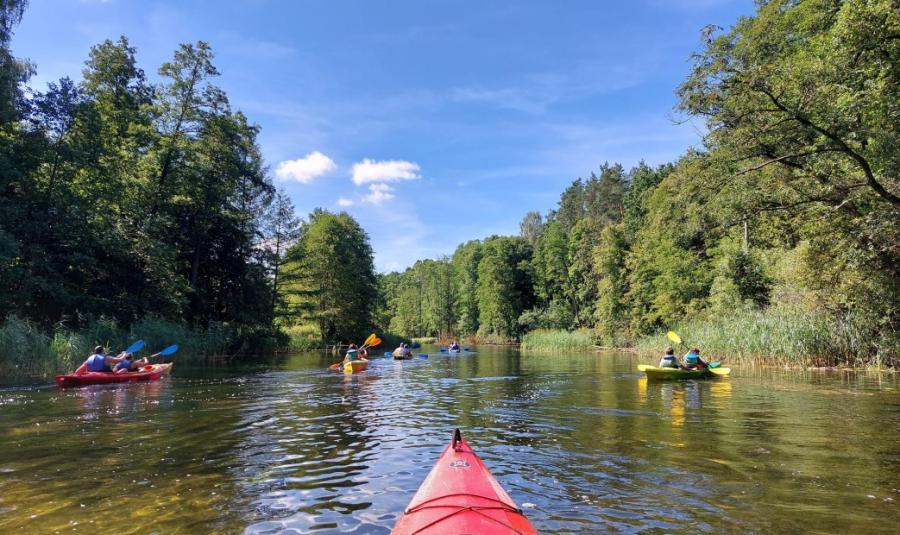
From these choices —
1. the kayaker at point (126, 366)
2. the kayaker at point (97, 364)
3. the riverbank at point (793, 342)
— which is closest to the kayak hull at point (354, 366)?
the kayaker at point (126, 366)

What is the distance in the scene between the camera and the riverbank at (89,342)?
49.7ft

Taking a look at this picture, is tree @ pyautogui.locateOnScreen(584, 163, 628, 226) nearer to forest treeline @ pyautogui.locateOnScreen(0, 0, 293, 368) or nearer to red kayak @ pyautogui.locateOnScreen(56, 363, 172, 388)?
forest treeline @ pyautogui.locateOnScreen(0, 0, 293, 368)

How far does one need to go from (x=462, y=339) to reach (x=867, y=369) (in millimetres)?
57484

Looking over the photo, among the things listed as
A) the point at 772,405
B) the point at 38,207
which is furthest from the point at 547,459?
the point at 38,207

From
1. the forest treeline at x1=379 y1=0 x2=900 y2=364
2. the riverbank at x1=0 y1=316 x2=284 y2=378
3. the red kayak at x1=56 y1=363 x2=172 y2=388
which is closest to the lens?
the forest treeline at x1=379 y1=0 x2=900 y2=364

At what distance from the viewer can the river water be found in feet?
15.7

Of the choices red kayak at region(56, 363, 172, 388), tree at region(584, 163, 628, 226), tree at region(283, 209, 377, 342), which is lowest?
red kayak at region(56, 363, 172, 388)

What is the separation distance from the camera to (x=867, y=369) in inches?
683

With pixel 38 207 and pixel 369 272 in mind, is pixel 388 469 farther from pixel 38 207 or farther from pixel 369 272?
pixel 369 272

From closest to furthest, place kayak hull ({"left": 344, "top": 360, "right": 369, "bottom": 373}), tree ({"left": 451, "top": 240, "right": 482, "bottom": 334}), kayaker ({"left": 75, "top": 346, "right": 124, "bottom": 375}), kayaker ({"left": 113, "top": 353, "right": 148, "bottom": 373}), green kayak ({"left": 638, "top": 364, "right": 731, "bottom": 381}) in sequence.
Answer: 1. kayaker ({"left": 75, "top": 346, "right": 124, "bottom": 375})
2. kayaker ({"left": 113, "top": 353, "right": 148, "bottom": 373})
3. green kayak ({"left": 638, "top": 364, "right": 731, "bottom": 381})
4. kayak hull ({"left": 344, "top": 360, "right": 369, "bottom": 373})
5. tree ({"left": 451, "top": 240, "right": 482, "bottom": 334})

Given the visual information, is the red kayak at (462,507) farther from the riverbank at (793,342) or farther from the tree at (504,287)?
the tree at (504,287)

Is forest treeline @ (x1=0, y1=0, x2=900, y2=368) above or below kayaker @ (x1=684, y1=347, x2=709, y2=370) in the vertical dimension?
above

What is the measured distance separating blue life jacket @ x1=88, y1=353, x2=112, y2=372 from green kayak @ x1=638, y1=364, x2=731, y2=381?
51.6ft

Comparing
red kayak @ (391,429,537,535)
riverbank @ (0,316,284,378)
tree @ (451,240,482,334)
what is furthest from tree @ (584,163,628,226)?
red kayak @ (391,429,537,535)
